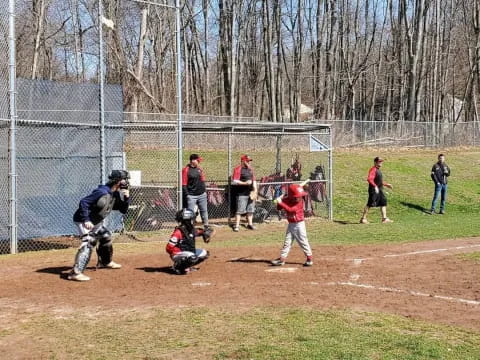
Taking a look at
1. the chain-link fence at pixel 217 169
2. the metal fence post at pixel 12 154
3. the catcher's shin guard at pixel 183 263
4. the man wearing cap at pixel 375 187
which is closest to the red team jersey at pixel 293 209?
the catcher's shin guard at pixel 183 263

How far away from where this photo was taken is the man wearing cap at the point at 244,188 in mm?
16000

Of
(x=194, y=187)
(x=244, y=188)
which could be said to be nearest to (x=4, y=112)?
(x=194, y=187)

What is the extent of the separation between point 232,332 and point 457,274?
4.76 m

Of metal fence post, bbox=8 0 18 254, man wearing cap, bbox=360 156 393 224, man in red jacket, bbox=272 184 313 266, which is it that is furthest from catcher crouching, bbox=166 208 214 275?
man wearing cap, bbox=360 156 393 224

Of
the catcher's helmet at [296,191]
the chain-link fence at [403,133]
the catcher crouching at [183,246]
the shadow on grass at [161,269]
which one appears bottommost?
the shadow on grass at [161,269]

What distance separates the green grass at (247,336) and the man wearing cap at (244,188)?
344 inches

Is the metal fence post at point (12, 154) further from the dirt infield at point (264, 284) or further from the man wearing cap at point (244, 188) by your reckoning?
the man wearing cap at point (244, 188)

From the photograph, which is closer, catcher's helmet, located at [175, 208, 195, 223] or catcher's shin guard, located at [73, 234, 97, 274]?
catcher's shin guard, located at [73, 234, 97, 274]

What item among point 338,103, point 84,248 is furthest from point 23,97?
point 338,103

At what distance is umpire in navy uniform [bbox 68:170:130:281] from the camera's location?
9.23m

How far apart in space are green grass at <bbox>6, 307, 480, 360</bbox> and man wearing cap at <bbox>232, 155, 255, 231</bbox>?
8731 millimetres

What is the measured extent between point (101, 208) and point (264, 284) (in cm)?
279

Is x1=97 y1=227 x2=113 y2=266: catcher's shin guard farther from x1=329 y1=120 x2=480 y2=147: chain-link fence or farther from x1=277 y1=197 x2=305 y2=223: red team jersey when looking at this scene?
x1=329 y1=120 x2=480 y2=147: chain-link fence

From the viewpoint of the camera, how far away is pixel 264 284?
884cm
